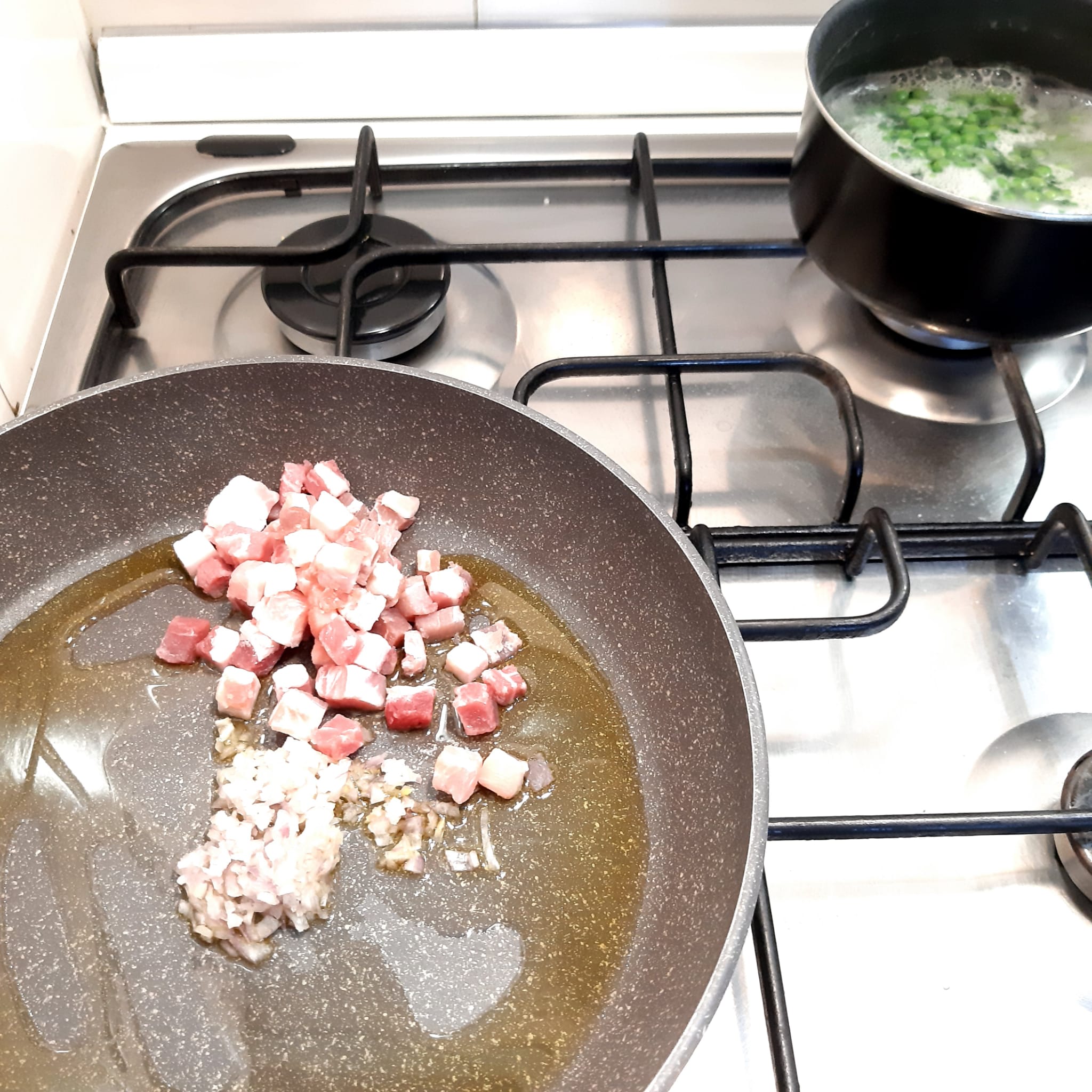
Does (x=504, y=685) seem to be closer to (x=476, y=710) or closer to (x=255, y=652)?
(x=476, y=710)

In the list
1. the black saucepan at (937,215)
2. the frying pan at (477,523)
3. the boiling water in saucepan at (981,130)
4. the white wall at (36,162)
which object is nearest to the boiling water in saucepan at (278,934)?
the frying pan at (477,523)

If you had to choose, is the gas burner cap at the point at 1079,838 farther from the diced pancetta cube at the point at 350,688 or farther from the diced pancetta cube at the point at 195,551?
the diced pancetta cube at the point at 195,551

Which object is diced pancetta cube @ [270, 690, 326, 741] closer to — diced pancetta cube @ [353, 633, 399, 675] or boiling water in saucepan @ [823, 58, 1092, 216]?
diced pancetta cube @ [353, 633, 399, 675]

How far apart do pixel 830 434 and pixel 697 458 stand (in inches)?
5.3

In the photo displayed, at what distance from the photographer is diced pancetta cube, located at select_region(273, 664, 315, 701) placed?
0.79 m

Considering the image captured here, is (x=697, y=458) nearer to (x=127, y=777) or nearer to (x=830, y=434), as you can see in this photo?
(x=830, y=434)

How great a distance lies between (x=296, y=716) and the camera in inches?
30.3

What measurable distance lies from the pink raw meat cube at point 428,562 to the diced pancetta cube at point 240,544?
13 cm

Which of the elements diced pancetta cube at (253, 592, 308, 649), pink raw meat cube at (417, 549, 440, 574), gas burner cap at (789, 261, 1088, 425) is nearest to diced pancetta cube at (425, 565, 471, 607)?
pink raw meat cube at (417, 549, 440, 574)

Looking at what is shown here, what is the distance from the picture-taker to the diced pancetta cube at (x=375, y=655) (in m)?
0.80

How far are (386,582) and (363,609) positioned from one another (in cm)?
3

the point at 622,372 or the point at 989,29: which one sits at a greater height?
the point at 989,29

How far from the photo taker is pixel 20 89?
942 millimetres

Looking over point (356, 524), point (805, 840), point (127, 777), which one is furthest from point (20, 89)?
point (805, 840)
